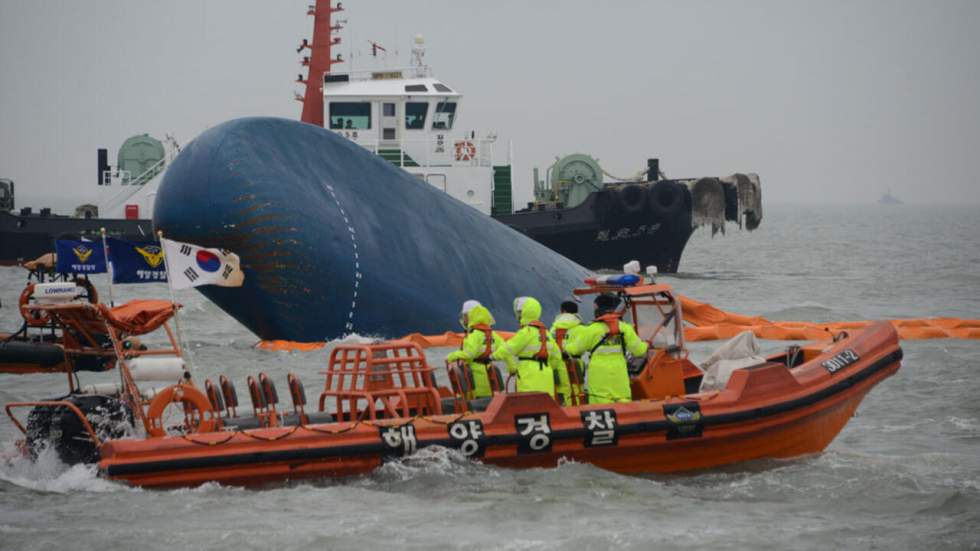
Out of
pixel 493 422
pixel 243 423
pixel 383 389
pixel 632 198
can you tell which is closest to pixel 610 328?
pixel 493 422

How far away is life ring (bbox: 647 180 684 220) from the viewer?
121ft

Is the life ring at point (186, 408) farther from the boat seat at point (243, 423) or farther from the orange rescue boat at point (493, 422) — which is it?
the boat seat at point (243, 423)

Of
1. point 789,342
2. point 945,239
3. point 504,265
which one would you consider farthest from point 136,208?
point 945,239

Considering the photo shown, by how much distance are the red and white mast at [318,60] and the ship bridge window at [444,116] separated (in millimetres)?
3264

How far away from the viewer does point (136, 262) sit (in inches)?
497

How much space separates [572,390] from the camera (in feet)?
41.1

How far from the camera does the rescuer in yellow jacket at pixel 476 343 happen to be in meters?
12.2

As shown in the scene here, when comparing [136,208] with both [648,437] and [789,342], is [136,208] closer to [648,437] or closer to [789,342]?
[789,342]

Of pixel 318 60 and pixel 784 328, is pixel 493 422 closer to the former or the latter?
pixel 784 328

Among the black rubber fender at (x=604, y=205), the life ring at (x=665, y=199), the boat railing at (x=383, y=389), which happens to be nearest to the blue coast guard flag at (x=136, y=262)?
the boat railing at (x=383, y=389)

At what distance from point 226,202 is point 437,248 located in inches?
147

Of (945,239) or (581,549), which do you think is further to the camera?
(945,239)

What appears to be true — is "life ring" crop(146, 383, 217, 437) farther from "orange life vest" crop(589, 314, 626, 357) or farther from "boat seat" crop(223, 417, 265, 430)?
"orange life vest" crop(589, 314, 626, 357)

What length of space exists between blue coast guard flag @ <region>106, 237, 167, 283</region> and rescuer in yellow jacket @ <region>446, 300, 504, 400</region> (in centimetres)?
287
